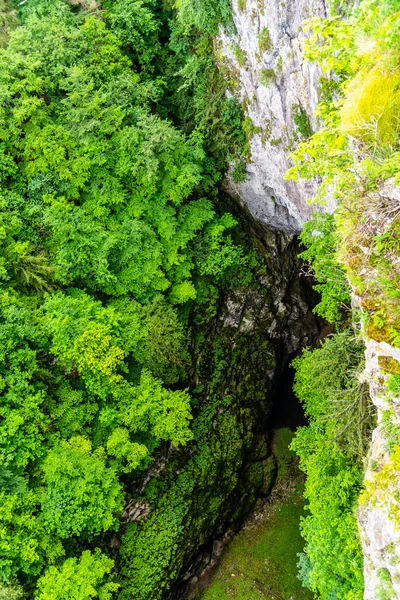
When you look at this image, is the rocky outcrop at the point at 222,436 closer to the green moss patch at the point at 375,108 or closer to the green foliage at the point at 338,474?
the green foliage at the point at 338,474

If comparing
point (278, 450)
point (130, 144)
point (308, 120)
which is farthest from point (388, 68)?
point (278, 450)

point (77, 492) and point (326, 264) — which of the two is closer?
point (77, 492)

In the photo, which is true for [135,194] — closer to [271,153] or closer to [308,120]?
[271,153]

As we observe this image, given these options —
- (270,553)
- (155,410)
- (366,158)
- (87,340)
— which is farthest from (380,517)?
(270,553)

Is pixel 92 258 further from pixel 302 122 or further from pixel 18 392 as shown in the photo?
pixel 302 122

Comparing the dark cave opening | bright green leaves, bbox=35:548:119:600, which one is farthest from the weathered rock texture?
the dark cave opening

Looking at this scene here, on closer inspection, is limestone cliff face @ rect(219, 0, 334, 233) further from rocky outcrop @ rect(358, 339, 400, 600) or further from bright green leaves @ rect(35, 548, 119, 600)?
bright green leaves @ rect(35, 548, 119, 600)
